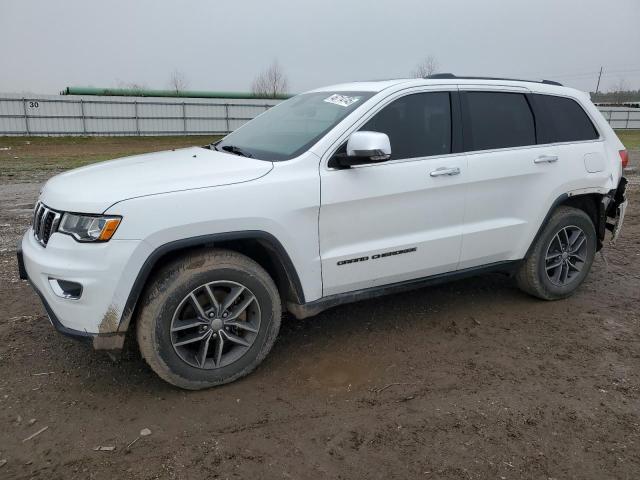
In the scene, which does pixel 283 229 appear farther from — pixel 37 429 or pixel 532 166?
pixel 532 166

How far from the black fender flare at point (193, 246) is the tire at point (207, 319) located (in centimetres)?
9

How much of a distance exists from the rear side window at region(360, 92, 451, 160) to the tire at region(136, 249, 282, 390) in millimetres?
1288

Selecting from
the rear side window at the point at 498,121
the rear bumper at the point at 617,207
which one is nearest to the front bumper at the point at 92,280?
the rear side window at the point at 498,121

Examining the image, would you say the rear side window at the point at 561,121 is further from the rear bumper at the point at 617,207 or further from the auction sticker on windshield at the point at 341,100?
the auction sticker on windshield at the point at 341,100

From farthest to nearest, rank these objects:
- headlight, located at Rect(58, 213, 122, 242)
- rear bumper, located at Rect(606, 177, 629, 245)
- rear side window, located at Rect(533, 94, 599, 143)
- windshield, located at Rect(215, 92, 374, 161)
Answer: rear bumper, located at Rect(606, 177, 629, 245) < rear side window, located at Rect(533, 94, 599, 143) < windshield, located at Rect(215, 92, 374, 161) < headlight, located at Rect(58, 213, 122, 242)

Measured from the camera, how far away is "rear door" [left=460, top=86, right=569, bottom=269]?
4.00 metres

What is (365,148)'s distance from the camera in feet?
10.6

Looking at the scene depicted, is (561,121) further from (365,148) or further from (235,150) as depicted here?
(235,150)

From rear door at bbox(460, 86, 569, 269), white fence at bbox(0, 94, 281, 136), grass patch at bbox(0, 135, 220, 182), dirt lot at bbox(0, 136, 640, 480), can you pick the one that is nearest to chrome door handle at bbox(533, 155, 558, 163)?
rear door at bbox(460, 86, 569, 269)

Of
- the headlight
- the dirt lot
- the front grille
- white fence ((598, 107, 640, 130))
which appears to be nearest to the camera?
the dirt lot

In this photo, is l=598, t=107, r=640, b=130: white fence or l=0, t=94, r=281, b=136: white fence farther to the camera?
l=598, t=107, r=640, b=130: white fence

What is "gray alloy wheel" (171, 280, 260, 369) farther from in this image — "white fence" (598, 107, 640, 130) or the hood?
"white fence" (598, 107, 640, 130)

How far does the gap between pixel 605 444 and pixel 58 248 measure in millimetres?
3113

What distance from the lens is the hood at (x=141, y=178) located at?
2908mm
